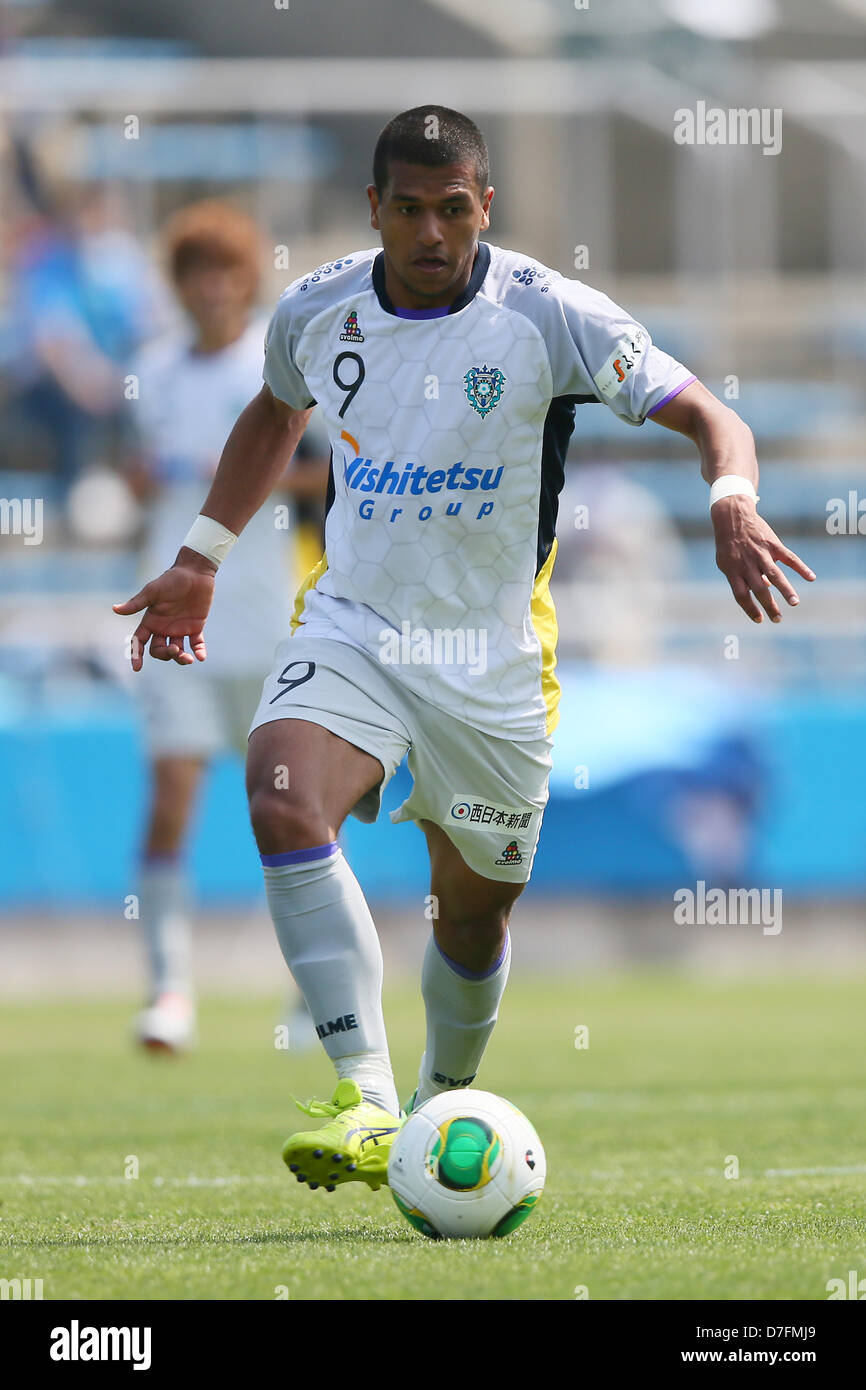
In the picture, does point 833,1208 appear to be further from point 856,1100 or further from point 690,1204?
point 856,1100

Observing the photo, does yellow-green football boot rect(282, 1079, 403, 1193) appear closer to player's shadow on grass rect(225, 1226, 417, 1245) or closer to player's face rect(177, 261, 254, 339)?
player's shadow on grass rect(225, 1226, 417, 1245)

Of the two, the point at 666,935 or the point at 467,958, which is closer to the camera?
the point at 467,958

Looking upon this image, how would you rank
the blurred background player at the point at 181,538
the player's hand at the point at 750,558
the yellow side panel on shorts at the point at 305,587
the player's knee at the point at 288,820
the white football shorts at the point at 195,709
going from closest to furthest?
the player's hand at the point at 750,558 < the player's knee at the point at 288,820 < the yellow side panel on shorts at the point at 305,587 < the blurred background player at the point at 181,538 < the white football shorts at the point at 195,709

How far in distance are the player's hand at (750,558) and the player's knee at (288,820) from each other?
99cm

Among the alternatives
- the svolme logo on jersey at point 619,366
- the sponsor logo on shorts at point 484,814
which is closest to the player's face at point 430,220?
the svolme logo on jersey at point 619,366

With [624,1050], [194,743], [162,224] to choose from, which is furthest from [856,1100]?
[162,224]

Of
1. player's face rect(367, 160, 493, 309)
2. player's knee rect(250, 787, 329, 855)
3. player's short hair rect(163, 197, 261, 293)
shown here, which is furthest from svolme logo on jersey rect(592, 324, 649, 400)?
player's short hair rect(163, 197, 261, 293)

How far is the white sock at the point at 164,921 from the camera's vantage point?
834 centimetres

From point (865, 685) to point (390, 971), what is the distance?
363cm

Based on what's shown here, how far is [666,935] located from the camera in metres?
12.9

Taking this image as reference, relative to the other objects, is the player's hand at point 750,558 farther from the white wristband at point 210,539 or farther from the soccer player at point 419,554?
the white wristband at point 210,539

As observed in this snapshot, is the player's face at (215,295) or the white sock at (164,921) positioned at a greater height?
the player's face at (215,295)

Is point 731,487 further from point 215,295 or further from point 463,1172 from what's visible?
point 215,295

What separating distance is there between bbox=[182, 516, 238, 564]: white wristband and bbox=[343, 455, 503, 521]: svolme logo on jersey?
0.47 m
